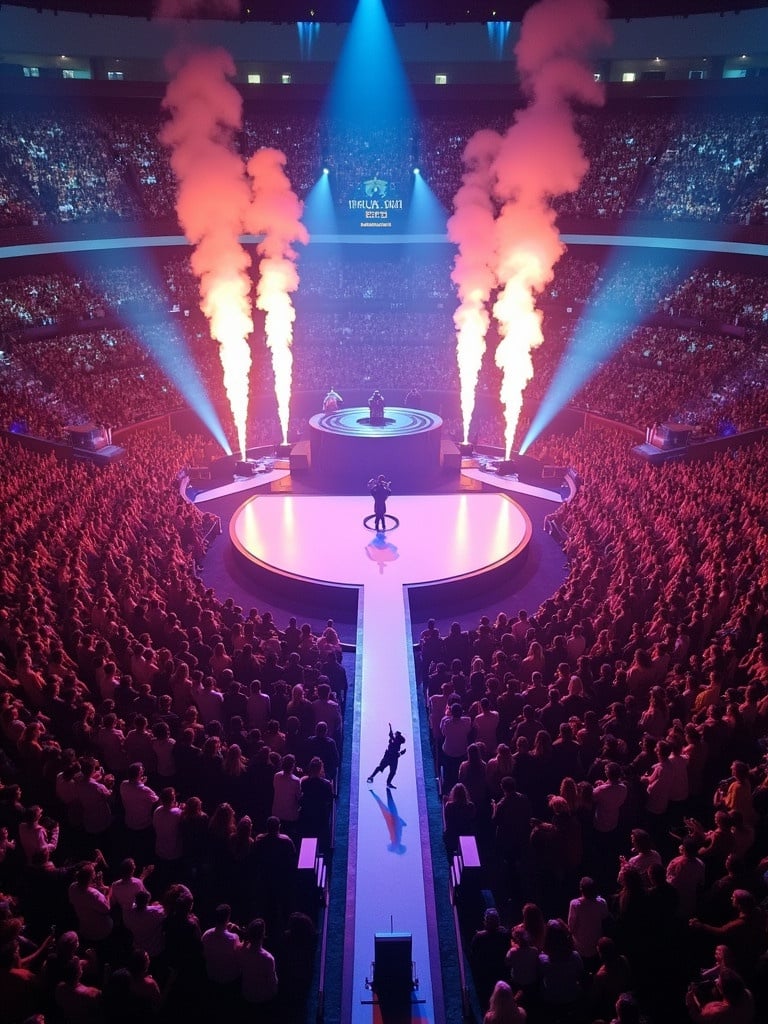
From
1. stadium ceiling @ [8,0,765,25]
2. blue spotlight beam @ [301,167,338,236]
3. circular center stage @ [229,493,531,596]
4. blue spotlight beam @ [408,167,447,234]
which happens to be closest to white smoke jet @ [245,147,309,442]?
blue spotlight beam @ [301,167,338,236]

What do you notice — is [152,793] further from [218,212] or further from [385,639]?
[218,212]

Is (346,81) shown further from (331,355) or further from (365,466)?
(365,466)

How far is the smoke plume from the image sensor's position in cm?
2600

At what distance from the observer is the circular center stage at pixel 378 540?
15.3 metres

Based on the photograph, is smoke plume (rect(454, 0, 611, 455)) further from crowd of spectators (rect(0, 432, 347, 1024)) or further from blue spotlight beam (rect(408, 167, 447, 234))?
crowd of spectators (rect(0, 432, 347, 1024))

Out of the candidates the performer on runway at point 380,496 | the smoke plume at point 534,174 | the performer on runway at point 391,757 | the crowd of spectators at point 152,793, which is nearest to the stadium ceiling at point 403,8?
the smoke plume at point 534,174

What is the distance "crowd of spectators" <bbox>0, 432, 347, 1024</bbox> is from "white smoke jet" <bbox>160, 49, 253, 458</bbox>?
545 inches

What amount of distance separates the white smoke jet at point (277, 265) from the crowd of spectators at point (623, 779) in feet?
61.7

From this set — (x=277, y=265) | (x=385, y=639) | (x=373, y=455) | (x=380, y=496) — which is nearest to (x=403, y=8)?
(x=277, y=265)

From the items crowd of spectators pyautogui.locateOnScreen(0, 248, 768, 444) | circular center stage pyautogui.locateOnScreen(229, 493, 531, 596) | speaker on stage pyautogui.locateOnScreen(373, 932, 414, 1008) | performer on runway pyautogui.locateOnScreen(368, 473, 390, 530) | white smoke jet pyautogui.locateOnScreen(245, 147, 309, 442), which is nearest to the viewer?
speaker on stage pyautogui.locateOnScreen(373, 932, 414, 1008)

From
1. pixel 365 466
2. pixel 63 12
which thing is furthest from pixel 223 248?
pixel 63 12

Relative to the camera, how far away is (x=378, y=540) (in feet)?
57.1

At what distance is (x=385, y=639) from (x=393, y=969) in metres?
6.96

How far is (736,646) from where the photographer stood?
1047cm
